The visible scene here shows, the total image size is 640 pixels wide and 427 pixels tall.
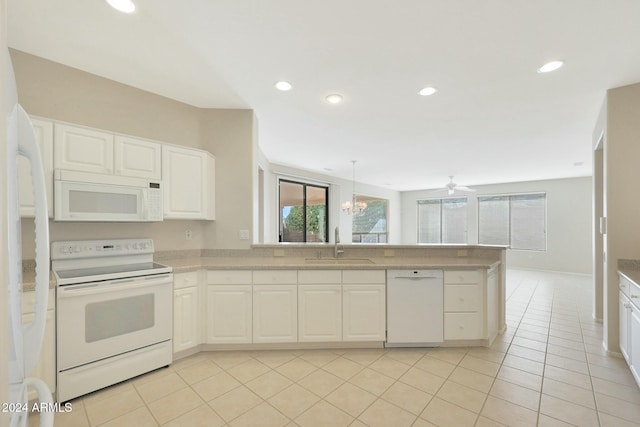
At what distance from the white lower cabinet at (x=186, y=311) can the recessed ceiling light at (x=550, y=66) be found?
3.57 m

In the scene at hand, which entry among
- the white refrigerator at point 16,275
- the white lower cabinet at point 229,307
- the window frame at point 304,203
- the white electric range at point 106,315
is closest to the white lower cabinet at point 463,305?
the white lower cabinet at point 229,307

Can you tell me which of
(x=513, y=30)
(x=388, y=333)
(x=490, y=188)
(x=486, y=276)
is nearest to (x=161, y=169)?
(x=388, y=333)

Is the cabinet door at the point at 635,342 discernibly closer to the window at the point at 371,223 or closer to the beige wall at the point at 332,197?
the beige wall at the point at 332,197

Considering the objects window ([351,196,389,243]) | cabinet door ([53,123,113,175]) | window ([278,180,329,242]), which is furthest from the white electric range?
window ([351,196,389,243])

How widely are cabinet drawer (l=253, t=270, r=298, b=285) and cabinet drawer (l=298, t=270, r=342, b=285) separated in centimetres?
7

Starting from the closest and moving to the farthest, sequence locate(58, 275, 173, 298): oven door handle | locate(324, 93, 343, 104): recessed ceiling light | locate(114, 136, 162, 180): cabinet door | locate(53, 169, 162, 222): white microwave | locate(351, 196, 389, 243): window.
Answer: locate(58, 275, 173, 298): oven door handle, locate(53, 169, 162, 222): white microwave, locate(114, 136, 162, 180): cabinet door, locate(324, 93, 343, 104): recessed ceiling light, locate(351, 196, 389, 243): window

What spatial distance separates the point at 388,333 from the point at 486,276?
3.74 ft

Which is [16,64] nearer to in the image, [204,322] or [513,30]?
[204,322]

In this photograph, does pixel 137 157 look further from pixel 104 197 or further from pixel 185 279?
pixel 185 279

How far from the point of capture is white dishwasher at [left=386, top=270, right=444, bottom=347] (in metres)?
2.79

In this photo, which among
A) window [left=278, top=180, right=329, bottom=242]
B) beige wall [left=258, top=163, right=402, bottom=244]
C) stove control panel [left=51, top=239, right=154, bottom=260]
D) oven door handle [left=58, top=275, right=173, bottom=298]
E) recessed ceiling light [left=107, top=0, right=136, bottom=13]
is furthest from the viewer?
window [left=278, top=180, right=329, bottom=242]

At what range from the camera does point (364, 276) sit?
2793 mm

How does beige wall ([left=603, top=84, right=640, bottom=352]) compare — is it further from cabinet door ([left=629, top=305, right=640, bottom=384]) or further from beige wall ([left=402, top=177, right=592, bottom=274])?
beige wall ([left=402, top=177, right=592, bottom=274])

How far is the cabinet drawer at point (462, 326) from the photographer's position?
281 centimetres
